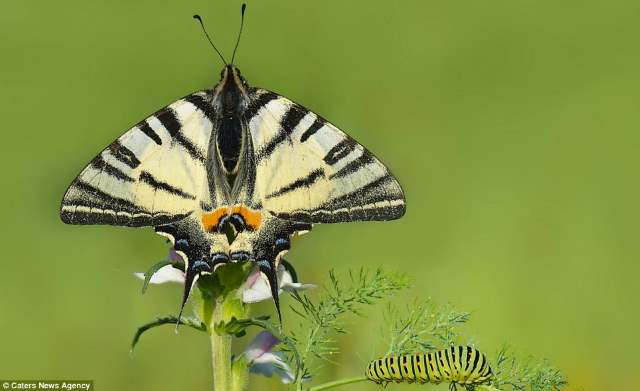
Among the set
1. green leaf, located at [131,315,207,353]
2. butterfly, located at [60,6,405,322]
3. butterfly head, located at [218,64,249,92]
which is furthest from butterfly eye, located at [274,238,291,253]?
butterfly head, located at [218,64,249,92]

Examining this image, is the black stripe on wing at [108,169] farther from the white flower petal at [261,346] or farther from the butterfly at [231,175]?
the white flower petal at [261,346]

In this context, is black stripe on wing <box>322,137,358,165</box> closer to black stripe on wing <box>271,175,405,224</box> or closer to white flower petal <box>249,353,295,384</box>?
black stripe on wing <box>271,175,405,224</box>

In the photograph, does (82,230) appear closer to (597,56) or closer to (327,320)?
(327,320)

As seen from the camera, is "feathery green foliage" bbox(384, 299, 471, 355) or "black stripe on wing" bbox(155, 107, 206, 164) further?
"black stripe on wing" bbox(155, 107, 206, 164)

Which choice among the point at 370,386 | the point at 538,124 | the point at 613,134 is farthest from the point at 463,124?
the point at 370,386

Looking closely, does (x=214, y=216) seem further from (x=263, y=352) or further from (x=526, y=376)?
(x=526, y=376)

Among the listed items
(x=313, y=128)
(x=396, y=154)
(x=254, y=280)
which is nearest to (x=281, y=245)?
(x=254, y=280)
